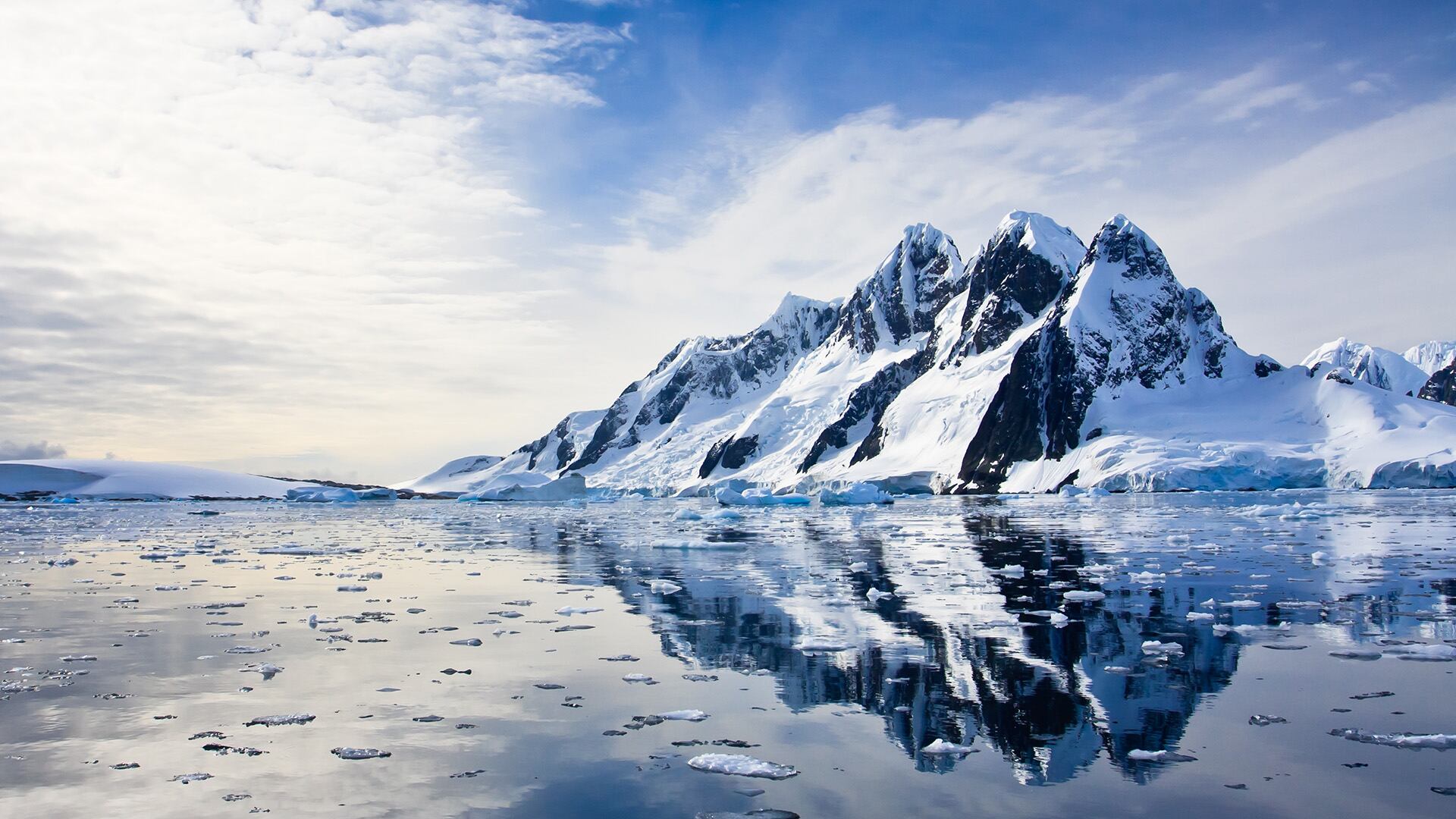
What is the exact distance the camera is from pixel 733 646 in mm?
14609

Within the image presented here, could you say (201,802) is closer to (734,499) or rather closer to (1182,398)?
(734,499)

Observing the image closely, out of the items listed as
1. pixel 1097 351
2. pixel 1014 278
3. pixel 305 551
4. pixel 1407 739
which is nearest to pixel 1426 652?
pixel 1407 739

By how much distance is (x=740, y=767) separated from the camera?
8.56 meters

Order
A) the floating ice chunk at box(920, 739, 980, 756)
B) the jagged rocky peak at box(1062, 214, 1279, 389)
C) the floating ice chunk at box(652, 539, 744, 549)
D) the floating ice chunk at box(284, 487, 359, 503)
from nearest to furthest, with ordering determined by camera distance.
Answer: the floating ice chunk at box(920, 739, 980, 756) → the floating ice chunk at box(652, 539, 744, 549) → the floating ice chunk at box(284, 487, 359, 503) → the jagged rocky peak at box(1062, 214, 1279, 389)

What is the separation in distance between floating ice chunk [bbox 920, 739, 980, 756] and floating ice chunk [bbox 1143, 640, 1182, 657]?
18.2ft

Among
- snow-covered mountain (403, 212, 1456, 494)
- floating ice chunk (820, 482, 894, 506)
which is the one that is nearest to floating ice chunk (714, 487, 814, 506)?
floating ice chunk (820, 482, 894, 506)

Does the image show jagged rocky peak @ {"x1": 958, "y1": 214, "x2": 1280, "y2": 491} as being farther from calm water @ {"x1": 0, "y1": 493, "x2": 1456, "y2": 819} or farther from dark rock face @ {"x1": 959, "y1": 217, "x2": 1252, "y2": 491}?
calm water @ {"x1": 0, "y1": 493, "x2": 1456, "y2": 819}

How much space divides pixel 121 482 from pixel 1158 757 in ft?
556

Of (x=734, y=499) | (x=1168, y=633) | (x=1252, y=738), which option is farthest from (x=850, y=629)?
(x=734, y=499)

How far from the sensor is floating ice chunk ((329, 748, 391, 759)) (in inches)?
356

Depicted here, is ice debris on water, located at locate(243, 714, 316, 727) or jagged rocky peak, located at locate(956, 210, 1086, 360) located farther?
jagged rocky peak, located at locate(956, 210, 1086, 360)

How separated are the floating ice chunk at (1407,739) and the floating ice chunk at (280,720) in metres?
10.5

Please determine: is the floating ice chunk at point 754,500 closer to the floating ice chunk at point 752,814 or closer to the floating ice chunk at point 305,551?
the floating ice chunk at point 305,551

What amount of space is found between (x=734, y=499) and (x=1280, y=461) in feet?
210
